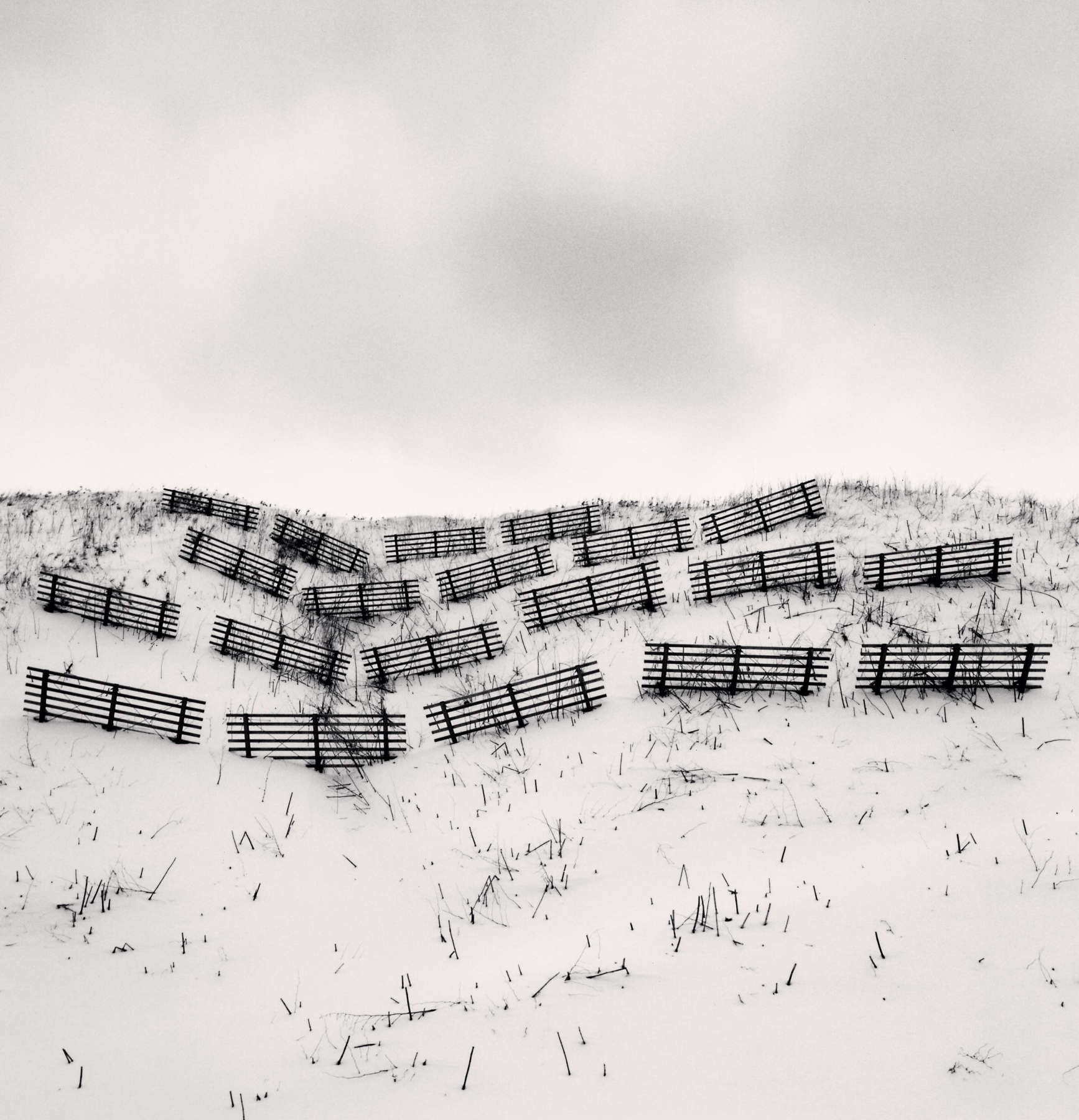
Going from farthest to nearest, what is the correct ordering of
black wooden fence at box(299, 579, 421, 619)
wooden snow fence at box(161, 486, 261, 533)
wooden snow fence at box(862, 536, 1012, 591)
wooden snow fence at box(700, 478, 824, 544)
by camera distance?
1. wooden snow fence at box(161, 486, 261, 533)
2. wooden snow fence at box(700, 478, 824, 544)
3. black wooden fence at box(299, 579, 421, 619)
4. wooden snow fence at box(862, 536, 1012, 591)

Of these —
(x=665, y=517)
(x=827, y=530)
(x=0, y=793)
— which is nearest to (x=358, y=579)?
(x=665, y=517)

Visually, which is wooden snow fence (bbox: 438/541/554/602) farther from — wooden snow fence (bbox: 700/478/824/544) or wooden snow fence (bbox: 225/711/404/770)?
wooden snow fence (bbox: 225/711/404/770)

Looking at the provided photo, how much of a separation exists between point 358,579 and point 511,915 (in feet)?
57.6

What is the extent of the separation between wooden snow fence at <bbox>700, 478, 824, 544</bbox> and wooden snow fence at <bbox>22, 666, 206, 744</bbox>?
55.8 ft

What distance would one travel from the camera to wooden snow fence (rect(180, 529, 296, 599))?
2130 centimetres

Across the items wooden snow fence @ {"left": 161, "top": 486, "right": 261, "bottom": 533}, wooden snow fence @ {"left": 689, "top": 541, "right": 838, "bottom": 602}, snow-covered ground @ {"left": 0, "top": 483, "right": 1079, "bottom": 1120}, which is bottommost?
snow-covered ground @ {"left": 0, "top": 483, "right": 1079, "bottom": 1120}

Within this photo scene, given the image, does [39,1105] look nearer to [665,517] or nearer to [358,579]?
→ [358,579]

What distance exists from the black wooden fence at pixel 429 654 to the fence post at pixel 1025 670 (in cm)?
1146

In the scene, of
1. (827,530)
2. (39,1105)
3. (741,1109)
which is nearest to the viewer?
(741,1109)

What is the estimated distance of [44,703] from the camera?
12586mm

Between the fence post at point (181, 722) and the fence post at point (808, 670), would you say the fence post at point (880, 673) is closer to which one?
the fence post at point (808, 670)

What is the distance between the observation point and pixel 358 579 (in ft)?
79.3

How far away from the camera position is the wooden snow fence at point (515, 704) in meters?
13.7

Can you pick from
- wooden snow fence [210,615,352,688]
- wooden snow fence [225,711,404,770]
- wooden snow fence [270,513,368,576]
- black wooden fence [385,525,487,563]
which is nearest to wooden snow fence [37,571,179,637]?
wooden snow fence [210,615,352,688]
